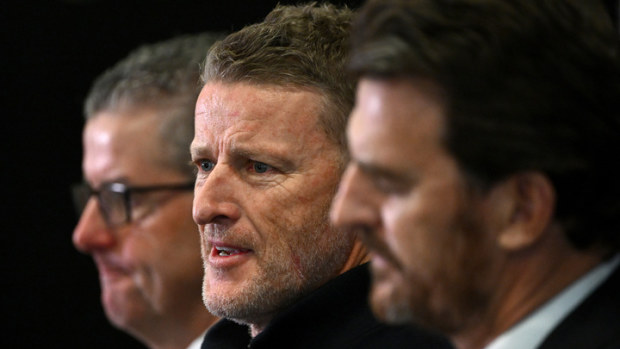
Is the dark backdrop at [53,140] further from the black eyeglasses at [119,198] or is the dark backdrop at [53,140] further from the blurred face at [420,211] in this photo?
the blurred face at [420,211]

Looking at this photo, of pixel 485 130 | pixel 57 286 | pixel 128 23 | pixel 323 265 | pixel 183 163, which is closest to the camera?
pixel 485 130

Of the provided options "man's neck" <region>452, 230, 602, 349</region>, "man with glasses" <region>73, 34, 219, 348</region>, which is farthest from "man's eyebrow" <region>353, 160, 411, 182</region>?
"man with glasses" <region>73, 34, 219, 348</region>

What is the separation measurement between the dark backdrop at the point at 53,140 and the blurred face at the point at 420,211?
2559 millimetres

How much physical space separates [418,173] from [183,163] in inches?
71.5

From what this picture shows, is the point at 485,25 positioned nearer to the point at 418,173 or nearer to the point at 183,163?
the point at 418,173

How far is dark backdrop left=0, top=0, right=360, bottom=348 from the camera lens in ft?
14.1

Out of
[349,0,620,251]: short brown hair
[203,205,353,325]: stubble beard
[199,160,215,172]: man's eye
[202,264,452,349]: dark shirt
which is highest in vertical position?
[349,0,620,251]: short brown hair

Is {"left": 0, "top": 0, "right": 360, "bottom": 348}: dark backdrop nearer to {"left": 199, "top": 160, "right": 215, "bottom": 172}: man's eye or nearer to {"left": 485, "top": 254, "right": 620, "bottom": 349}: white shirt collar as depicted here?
{"left": 199, "top": 160, "right": 215, "bottom": 172}: man's eye

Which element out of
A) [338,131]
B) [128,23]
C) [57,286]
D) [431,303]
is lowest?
[57,286]

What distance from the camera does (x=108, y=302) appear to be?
3.45m

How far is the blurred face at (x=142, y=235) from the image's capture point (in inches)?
Answer: 129

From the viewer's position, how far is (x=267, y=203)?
89.4 inches

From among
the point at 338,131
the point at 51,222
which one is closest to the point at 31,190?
the point at 51,222

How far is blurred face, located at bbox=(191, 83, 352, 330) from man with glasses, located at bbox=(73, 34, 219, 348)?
3.24 ft
